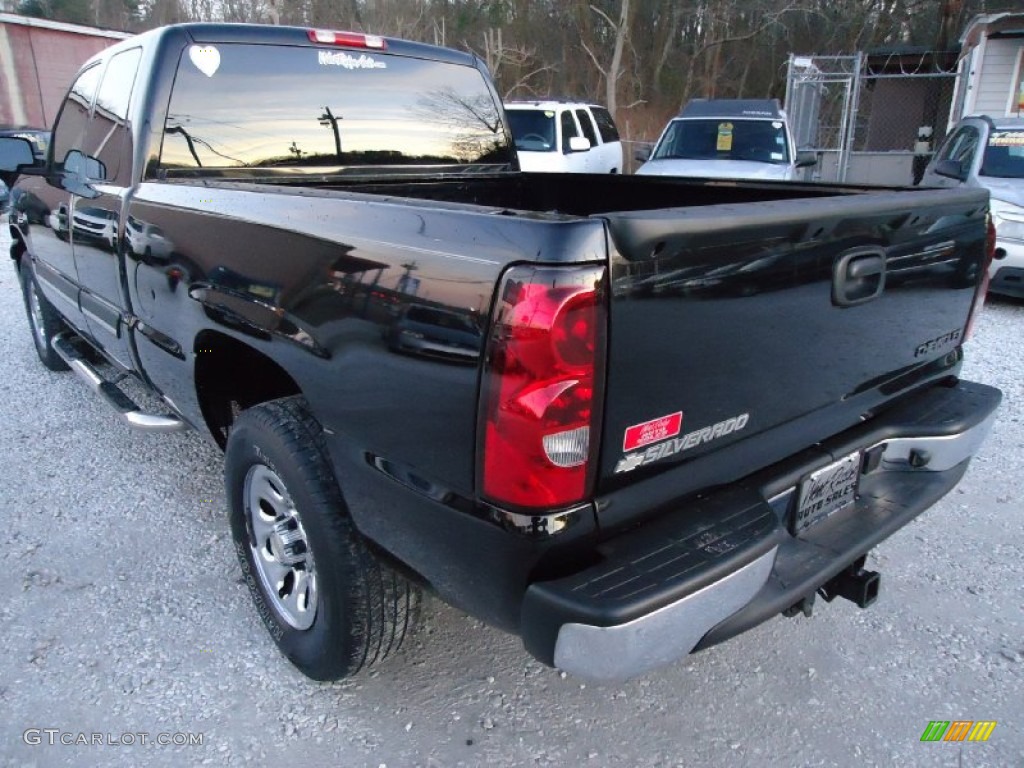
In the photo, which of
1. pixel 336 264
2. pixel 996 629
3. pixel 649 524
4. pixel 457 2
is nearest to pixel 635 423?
pixel 649 524

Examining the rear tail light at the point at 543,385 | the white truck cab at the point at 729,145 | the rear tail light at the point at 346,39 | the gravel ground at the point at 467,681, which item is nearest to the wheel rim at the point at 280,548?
the gravel ground at the point at 467,681

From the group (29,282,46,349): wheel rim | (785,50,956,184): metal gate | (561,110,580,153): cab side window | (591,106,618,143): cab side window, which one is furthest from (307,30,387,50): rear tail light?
(785,50,956,184): metal gate

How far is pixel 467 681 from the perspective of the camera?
2.50 m

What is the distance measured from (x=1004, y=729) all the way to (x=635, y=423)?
64.6 inches

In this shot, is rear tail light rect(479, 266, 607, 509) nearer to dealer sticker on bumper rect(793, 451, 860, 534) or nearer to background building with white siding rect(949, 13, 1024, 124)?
dealer sticker on bumper rect(793, 451, 860, 534)

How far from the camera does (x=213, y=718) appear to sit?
7.63ft

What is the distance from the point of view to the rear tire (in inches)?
197

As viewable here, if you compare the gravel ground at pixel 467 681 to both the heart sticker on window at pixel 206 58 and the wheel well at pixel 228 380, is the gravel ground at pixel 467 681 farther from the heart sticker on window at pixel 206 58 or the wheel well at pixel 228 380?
the heart sticker on window at pixel 206 58

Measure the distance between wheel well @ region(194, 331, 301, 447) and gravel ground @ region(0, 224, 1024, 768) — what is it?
24.6 inches

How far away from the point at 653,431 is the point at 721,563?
1.11ft

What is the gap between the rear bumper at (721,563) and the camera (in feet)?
Result: 5.32

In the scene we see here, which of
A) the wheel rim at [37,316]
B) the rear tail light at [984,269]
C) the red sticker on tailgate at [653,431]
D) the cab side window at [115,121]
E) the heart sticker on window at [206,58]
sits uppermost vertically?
the heart sticker on window at [206,58]

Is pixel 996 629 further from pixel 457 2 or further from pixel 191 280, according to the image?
pixel 457 2
